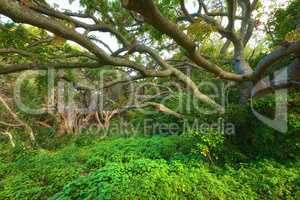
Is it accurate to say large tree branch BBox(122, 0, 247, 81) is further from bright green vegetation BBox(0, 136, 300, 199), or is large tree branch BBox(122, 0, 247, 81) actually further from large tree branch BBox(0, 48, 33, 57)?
large tree branch BBox(0, 48, 33, 57)

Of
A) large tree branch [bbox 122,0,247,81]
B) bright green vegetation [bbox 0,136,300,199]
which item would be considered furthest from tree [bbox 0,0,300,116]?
bright green vegetation [bbox 0,136,300,199]

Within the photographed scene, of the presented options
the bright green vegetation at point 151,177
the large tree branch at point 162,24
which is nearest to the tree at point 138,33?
the large tree branch at point 162,24

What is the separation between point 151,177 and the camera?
4773 millimetres

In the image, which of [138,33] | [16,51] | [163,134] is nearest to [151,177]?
[16,51]

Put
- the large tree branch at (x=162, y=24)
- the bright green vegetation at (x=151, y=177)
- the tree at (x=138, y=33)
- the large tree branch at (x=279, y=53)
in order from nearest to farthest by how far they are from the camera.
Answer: the large tree branch at (x=162, y=24) < the tree at (x=138, y=33) < the large tree branch at (x=279, y=53) < the bright green vegetation at (x=151, y=177)

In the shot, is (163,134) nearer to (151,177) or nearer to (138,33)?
(138,33)

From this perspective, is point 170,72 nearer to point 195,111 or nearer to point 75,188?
point 195,111

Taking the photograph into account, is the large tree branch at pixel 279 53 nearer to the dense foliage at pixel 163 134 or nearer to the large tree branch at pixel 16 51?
the dense foliage at pixel 163 134

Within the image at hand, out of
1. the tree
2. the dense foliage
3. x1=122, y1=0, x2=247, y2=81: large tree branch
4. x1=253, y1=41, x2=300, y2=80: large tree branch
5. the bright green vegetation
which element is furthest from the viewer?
the bright green vegetation

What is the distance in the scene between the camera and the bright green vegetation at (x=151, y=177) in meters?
4.64

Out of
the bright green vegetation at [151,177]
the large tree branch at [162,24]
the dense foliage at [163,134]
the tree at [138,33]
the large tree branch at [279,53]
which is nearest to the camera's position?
the large tree branch at [162,24]

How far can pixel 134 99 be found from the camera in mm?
11453

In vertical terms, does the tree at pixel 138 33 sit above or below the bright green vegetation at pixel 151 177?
above

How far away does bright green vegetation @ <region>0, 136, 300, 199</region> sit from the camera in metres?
4.64
